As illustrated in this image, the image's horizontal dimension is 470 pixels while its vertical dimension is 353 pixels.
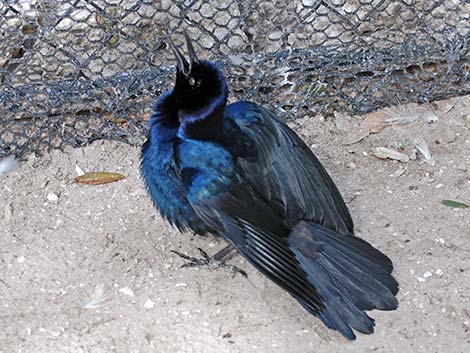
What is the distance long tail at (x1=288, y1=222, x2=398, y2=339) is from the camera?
3.50 metres

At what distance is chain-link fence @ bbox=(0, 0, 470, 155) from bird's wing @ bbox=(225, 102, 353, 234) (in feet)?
2.13

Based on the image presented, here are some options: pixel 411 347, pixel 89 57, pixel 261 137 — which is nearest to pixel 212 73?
pixel 261 137

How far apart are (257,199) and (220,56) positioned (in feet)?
3.39

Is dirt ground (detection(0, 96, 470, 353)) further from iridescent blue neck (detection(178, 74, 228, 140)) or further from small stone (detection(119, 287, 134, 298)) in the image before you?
iridescent blue neck (detection(178, 74, 228, 140))

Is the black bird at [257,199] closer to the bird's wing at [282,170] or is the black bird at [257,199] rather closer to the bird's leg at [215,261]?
the bird's wing at [282,170]

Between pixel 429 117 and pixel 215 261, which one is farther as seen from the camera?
pixel 429 117

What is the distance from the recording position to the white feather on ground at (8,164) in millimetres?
4277

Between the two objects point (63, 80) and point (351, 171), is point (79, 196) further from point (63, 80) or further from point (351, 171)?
point (351, 171)

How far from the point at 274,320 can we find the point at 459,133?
53.9 inches

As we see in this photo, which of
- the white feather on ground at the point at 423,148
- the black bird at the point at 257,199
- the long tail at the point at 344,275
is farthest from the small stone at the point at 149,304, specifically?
the white feather on ground at the point at 423,148

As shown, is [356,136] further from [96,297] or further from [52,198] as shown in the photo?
[96,297]

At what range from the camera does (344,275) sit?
363 cm

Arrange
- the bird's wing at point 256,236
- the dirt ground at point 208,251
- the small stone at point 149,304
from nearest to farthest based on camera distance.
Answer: the bird's wing at point 256,236, the dirt ground at point 208,251, the small stone at point 149,304

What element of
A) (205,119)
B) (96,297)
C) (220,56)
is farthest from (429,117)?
(96,297)
